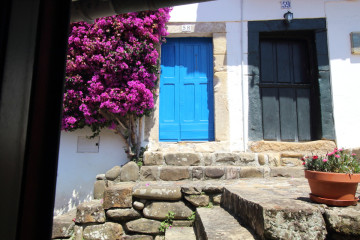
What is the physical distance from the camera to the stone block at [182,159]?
13.0 ft

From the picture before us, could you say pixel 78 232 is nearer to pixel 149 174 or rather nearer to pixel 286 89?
pixel 149 174

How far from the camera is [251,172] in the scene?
3.73m

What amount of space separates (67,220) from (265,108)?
3.90 m

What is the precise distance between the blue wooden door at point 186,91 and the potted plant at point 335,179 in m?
2.74

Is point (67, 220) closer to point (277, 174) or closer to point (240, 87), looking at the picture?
point (277, 174)

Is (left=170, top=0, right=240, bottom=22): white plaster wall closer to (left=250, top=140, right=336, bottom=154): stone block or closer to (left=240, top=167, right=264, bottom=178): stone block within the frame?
(left=250, top=140, right=336, bottom=154): stone block

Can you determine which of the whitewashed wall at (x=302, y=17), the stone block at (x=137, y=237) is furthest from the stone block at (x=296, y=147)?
the stone block at (x=137, y=237)

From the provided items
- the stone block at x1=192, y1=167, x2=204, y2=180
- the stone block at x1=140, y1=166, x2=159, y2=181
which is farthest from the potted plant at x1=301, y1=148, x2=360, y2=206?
the stone block at x1=140, y1=166, x2=159, y2=181

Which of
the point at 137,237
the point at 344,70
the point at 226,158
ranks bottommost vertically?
the point at 137,237

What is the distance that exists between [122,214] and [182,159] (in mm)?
1375

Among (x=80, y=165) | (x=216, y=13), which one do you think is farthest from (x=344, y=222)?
(x=216, y=13)

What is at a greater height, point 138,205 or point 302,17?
point 302,17

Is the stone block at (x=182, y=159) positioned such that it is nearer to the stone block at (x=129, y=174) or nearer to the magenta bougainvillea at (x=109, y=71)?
the stone block at (x=129, y=174)

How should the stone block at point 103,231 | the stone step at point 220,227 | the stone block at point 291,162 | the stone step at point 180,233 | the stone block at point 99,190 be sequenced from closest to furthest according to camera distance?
the stone step at point 220,227 < the stone step at point 180,233 < the stone block at point 103,231 < the stone block at point 99,190 < the stone block at point 291,162
